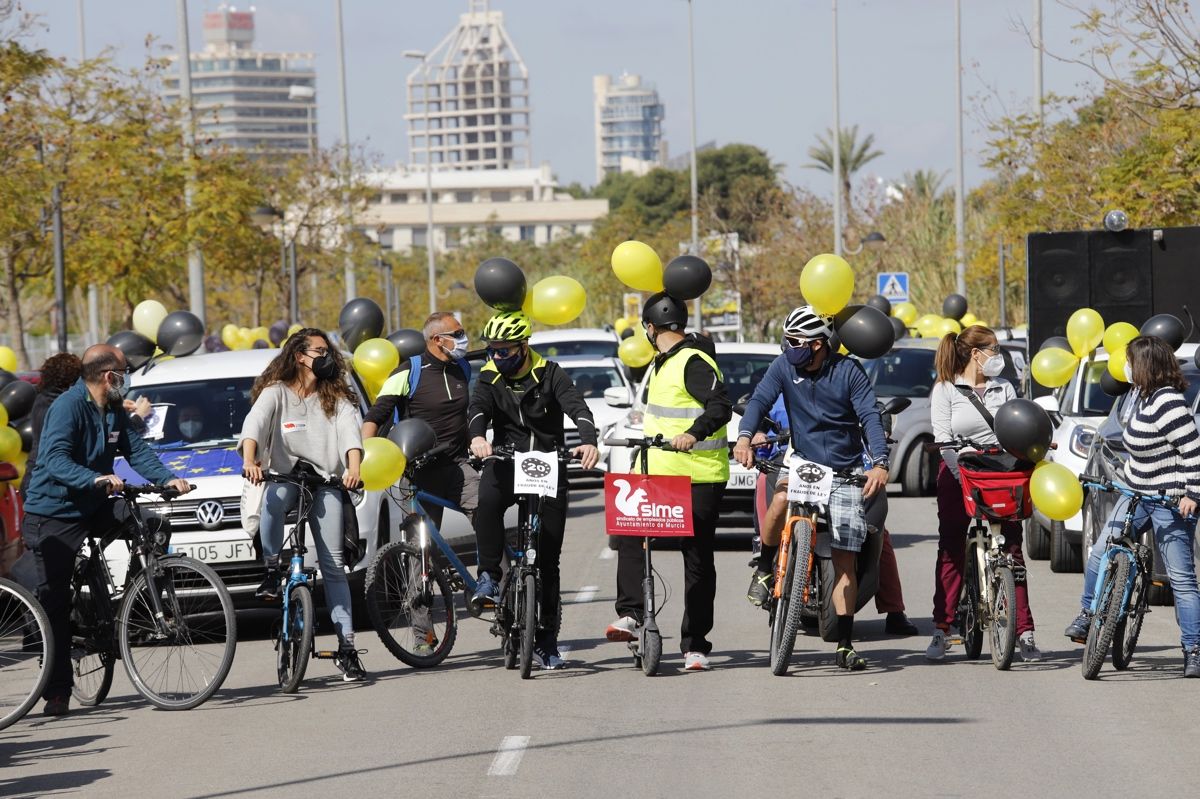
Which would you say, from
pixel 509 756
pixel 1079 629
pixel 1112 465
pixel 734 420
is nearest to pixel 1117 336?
pixel 734 420

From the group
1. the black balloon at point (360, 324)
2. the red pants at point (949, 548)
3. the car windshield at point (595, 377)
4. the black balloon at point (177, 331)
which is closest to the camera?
the red pants at point (949, 548)

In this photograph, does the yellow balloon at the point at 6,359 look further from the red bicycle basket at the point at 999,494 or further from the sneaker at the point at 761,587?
the red bicycle basket at the point at 999,494

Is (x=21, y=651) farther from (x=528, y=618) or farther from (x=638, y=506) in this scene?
(x=638, y=506)

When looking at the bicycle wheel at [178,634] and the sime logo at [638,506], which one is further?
the sime logo at [638,506]

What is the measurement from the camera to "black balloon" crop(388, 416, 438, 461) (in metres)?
11.2

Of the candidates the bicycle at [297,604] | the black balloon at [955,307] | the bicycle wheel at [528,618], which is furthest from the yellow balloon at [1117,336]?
the black balloon at [955,307]

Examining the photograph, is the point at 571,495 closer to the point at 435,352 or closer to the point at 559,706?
the point at 435,352

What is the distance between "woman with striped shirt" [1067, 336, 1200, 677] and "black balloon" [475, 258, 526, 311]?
11.5 ft

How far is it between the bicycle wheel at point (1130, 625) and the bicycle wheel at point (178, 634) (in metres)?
4.44

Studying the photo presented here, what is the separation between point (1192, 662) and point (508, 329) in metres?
3.92

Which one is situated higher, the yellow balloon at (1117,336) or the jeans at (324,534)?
the yellow balloon at (1117,336)

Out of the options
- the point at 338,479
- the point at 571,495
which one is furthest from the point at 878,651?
the point at 571,495

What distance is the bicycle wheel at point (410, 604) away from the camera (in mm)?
10727

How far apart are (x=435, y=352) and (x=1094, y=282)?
13.1 metres
